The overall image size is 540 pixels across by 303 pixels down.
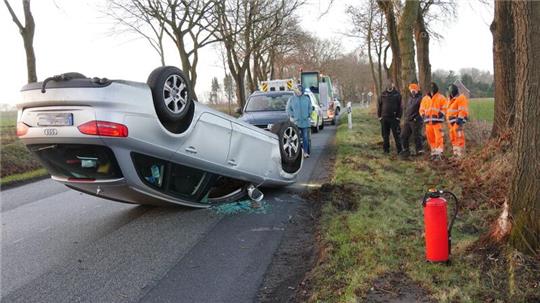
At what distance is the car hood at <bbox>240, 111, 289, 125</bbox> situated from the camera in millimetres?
14156

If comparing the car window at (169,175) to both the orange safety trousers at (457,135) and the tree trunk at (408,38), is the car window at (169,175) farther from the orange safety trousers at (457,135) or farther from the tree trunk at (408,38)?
the tree trunk at (408,38)

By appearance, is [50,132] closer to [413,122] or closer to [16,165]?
[413,122]

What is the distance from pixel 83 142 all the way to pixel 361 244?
3169 mm

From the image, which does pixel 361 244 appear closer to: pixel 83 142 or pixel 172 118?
pixel 172 118

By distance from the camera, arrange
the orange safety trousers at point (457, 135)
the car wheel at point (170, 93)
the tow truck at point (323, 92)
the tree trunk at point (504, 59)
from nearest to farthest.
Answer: the car wheel at point (170, 93) → the tree trunk at point (504, 59) → the orange safety trousers at point (457, 135) → the tow truck at point (323, 92)

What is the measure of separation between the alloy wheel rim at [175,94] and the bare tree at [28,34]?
1198cm

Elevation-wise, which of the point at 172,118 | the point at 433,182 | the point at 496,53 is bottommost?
the point at 433,182

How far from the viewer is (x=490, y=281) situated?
4070 millimetres

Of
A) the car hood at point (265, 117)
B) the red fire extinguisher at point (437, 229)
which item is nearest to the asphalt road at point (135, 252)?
the red fire extinguisher at point (437, 229)

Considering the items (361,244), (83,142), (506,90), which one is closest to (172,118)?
(83,142)

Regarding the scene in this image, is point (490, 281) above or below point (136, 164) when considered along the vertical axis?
below

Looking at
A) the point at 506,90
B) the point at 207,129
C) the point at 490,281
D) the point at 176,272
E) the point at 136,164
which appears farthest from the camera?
the point at 506,90

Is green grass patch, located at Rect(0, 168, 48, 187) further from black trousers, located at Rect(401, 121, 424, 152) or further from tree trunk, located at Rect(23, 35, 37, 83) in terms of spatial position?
black trousers, located at Rect(401, 121, 424, 152)

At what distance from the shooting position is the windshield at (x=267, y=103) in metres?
15.6
